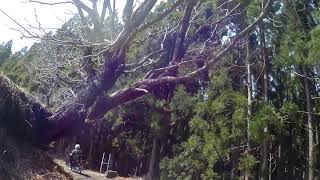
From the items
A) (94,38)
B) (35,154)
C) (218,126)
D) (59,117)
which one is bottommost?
(35,154)

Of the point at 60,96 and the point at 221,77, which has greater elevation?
the point at 221,77

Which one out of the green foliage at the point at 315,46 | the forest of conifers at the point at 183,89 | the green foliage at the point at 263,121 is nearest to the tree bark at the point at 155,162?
the forest of conifers at the point at 183,89

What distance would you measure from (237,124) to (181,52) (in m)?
5.10

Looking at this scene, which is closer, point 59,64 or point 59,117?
point 59,117

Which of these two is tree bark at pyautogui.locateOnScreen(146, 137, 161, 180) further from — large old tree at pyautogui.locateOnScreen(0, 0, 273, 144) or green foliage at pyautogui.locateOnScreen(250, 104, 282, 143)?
large old tree at pyautogui.locateOnScreen(0, 0, 273, 144)

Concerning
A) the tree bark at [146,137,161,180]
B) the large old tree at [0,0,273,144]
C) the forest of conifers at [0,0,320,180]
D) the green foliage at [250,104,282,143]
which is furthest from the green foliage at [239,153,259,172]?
the tree bark at [146,137,161,180]

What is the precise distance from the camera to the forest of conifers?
9875 mm

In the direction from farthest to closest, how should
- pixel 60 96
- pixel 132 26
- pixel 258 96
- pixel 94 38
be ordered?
pixel 258 96 → pixel 60 96 → pixel 94 38 → pixel 132 26

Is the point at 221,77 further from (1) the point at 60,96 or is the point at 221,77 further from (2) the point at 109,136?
(2) the point at 109,136

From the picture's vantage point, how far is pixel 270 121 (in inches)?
461

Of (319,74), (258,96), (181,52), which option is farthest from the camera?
(258,96)

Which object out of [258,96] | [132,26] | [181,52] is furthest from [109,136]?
[132,26]

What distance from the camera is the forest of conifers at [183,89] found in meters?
9.88

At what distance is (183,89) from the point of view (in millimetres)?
19297
